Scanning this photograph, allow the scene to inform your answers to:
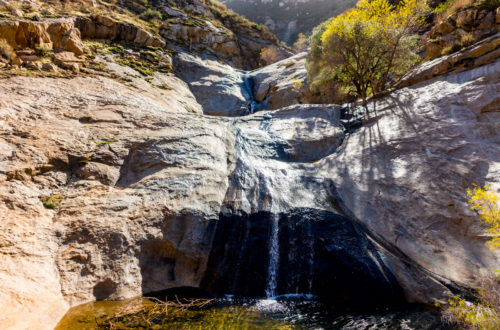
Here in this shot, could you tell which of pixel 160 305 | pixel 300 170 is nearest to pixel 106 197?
pixel 160 305

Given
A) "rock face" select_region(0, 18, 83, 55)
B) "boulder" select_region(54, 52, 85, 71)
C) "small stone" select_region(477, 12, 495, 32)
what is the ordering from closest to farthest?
"small stone" select_region(477, 12, 495, 32), "rock face" select_region(0, 18, 83, 55), "boulder" select_region(54, 52, 85, 71)

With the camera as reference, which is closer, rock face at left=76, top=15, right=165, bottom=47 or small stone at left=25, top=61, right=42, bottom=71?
small stone at left=25, top=61, right=42, bottom=71

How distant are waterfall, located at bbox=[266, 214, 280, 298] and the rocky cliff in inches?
1.4

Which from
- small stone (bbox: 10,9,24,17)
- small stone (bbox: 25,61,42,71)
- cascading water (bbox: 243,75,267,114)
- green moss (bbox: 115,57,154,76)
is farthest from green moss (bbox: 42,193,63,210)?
cascading water (bbox: 243,75,267,114)

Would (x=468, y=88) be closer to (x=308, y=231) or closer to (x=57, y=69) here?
(x=308, y=231)

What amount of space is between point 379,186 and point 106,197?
9995mm

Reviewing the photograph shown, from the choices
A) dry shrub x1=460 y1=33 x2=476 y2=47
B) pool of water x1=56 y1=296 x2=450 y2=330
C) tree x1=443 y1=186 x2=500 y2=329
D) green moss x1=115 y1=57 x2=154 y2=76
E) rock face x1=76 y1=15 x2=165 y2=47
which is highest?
rock face x1=76 y1=15 x2=165 y2=47

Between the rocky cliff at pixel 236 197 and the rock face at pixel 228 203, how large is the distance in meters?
0.05

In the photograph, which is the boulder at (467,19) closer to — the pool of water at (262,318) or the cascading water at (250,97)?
the pool of water at (262,318)

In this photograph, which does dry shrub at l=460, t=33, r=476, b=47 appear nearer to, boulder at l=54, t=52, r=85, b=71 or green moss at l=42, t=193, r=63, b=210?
green moss at l=42, t=193, r=63, b=210

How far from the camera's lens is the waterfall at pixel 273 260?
7852 millimetres

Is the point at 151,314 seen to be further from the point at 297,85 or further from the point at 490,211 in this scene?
the point at 297,85

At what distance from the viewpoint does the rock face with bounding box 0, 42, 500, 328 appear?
6.82 m

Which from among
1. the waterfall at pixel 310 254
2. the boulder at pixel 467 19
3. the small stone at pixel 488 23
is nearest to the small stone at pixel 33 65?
the waterfall at pixel 310 254
